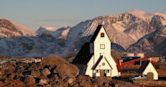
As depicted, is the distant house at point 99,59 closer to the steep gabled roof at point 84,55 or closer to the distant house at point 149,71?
the steep gabled roof at point 84,55

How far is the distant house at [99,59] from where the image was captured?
71.8m

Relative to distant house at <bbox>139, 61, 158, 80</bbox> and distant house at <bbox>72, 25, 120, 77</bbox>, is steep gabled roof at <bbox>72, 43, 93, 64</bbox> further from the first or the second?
distant house at <bbox>139, 61, 158, 80</bbox>

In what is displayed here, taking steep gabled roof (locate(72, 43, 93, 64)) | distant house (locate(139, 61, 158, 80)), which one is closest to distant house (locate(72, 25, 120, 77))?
steep gabled roof (locate(72, 43, 93, 64))

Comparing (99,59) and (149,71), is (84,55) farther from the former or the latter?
(149,71)

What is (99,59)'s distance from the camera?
238 feet

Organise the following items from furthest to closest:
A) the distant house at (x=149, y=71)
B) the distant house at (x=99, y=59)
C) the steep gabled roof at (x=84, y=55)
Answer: the steep gabled roof at (x=84, y=55)
the distant house at (x=149, y=71)
the distant house at (x=99, y=59)

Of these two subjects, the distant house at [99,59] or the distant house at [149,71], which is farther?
the distant house at [149,71]

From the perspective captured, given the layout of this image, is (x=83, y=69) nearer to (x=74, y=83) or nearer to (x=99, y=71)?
(x=99, y=71)

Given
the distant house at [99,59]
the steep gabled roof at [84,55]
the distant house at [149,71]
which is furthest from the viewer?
the steep gabled roof at [84,55]

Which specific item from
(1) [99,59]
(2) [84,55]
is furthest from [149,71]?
(2) [84,55]

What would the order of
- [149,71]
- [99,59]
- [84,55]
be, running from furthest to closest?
[84,55], [149,71], [99,59]

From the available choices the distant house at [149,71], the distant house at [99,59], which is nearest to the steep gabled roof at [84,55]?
the distant house at [99,59]

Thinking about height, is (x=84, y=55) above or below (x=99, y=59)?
above

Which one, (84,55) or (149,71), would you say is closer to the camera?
(149,71)
